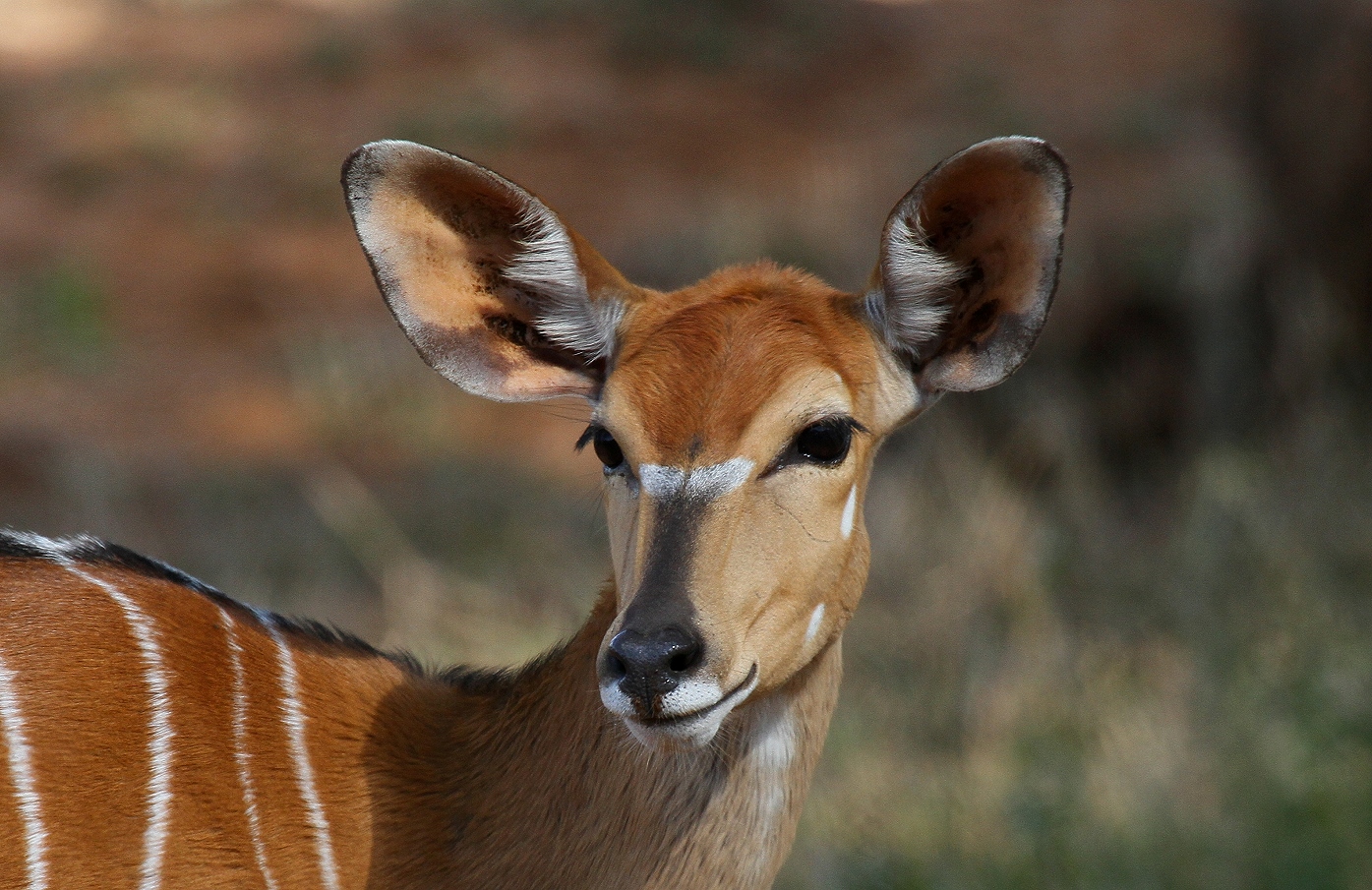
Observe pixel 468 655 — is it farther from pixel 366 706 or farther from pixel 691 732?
pixel 691 732

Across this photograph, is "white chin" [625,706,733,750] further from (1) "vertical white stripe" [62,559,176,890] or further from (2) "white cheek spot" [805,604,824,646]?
(1) "vertical white stripe" [62,559,176,890]

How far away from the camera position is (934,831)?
5.62 metres

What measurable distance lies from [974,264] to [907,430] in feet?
19.6

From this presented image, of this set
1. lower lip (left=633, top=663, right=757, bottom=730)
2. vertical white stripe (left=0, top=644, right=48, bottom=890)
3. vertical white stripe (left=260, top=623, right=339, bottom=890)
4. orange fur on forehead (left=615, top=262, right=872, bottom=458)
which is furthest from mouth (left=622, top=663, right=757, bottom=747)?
vertical white stripe (left=0, top=644, right=48, bottom=890)

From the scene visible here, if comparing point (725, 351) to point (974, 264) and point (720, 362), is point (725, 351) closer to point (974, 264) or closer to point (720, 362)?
point (720, 362)

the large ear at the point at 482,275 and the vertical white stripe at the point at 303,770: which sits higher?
the large ear at the point at 482,275

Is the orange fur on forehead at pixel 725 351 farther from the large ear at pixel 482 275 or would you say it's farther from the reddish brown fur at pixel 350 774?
the reddish brown fur at pixel 350 774

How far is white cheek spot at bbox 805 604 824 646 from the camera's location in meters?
3.31

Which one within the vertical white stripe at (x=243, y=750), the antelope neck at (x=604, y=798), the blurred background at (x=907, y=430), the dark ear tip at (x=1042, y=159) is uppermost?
the dark ear tip at (x=1042, y=159)

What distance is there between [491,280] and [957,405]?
20.0 feet

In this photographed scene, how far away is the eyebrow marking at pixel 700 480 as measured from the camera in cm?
319

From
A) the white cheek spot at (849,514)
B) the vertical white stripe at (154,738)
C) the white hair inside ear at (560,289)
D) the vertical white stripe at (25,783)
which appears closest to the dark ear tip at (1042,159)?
the white cheek spot at (849,514)

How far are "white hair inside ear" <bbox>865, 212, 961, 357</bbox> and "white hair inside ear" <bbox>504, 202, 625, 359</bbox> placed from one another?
65 cm

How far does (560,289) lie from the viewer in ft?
12.1
